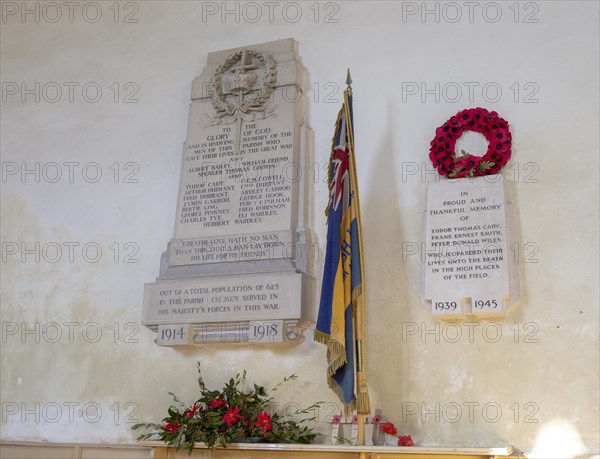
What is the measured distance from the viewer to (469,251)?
5203mm

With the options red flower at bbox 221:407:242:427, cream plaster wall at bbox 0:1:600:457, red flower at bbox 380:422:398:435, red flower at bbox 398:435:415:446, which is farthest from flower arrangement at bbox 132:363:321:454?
red flower at bbox 398:435:415:446

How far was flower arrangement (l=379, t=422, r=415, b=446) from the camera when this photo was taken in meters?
4.93

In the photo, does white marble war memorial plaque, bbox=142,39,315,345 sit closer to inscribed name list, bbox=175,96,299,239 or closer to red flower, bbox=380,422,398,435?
inscribed name list, bbox=175,96,299,239

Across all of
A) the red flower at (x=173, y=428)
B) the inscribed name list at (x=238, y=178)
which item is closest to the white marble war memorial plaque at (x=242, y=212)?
the inscribed name list at (x=238, y=178)

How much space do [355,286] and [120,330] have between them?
6.22 ft

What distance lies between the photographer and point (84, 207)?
6.50 m

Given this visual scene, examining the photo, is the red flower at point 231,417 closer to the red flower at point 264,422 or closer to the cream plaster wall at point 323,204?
the red flower at point 264,422

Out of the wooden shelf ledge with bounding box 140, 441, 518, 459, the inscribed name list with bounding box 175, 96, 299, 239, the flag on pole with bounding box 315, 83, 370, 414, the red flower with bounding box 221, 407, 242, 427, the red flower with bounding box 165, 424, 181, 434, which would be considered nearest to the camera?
the wooden shelf ledge with bounding box 140, 441, 518, 459

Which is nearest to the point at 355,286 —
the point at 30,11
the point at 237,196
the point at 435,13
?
the point at 237,196

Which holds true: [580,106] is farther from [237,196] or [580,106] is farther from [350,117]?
[237,196]

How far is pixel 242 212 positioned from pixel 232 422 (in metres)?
1.47

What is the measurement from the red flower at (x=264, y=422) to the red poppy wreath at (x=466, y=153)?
193cm

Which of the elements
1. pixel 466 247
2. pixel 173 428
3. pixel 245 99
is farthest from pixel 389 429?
pixel 245 99

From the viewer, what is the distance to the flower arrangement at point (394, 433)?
4.93m
